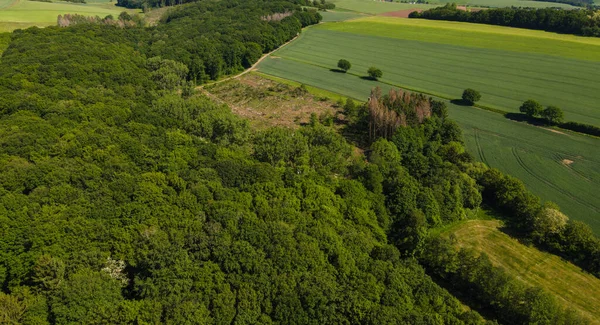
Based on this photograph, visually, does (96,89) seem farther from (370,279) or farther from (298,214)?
(370,279)

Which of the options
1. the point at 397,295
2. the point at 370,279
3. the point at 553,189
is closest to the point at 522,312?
the point at 397,295

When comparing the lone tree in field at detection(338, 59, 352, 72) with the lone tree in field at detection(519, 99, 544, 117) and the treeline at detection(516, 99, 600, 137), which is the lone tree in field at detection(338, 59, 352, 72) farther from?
the lone tree in field at detection(519, 99, 544, 117)

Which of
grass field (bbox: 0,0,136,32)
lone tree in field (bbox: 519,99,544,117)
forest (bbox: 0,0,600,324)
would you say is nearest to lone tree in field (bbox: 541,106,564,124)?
lone tree in field (bbox: 519,99,544,117)

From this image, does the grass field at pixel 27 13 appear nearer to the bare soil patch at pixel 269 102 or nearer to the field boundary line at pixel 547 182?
the bare soil patch at pixel 269 102

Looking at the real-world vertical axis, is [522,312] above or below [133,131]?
below

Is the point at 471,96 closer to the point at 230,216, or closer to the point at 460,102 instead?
the point at 460,102

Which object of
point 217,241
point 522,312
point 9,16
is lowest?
point 522,312

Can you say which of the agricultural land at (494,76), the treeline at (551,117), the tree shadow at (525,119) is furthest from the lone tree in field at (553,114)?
the agricultural land at (494,76)

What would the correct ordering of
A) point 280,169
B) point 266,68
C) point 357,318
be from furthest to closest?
point 266,68 < point 280,169 < point 357,318
